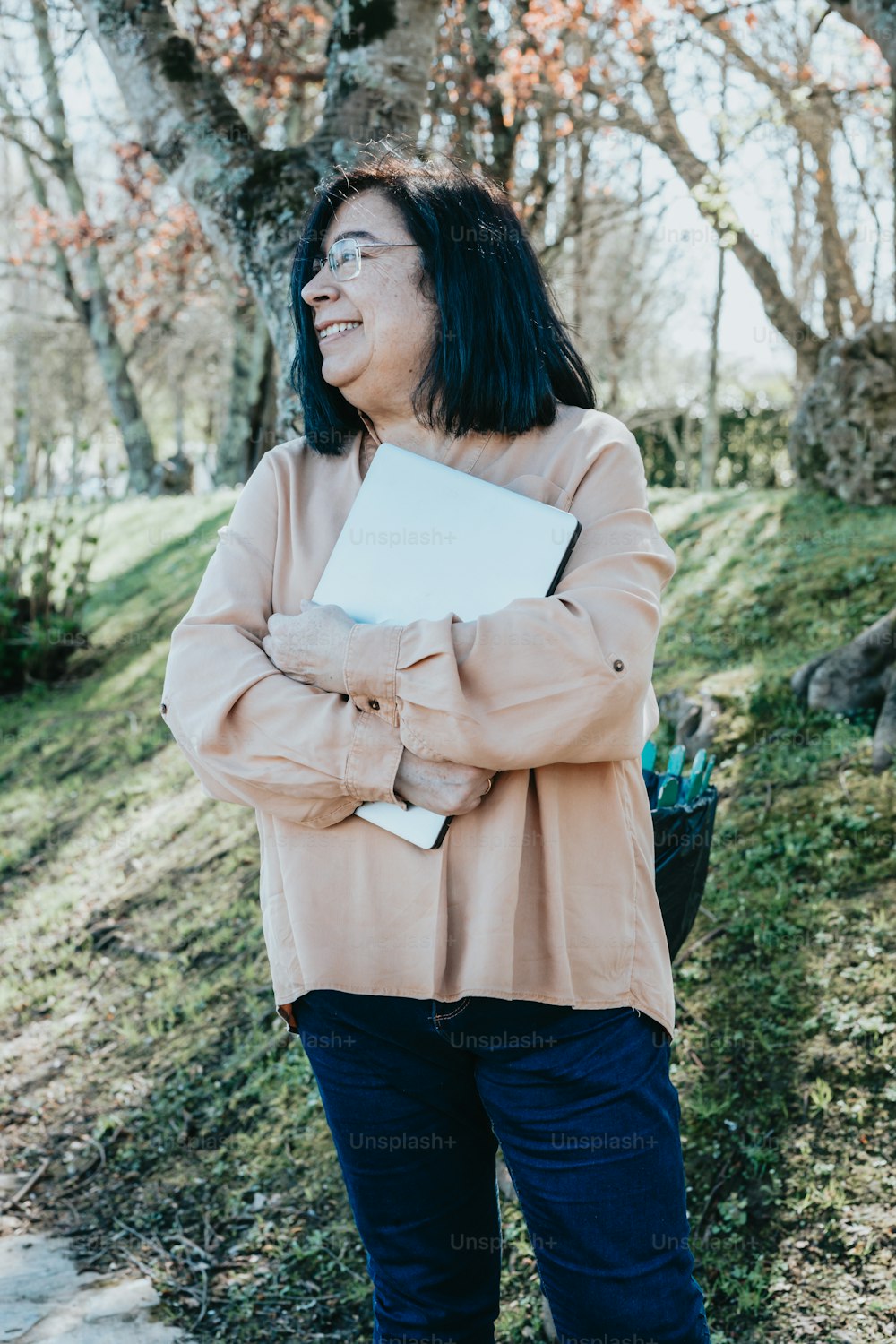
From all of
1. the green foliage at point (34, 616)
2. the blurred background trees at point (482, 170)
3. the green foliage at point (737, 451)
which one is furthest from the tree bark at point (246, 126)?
the green foliage at point (737, 451)

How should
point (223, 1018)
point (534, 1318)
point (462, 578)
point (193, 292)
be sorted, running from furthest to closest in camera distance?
point (193, 292) → point (223, 1018) → point (534, 1318) → point (462, 578)

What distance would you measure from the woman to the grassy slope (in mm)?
987

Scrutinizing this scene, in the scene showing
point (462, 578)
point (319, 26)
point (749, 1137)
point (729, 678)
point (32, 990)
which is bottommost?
point (32, 990)

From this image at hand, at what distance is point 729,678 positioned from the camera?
463 centimetres

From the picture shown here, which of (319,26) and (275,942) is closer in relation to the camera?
(275,942)

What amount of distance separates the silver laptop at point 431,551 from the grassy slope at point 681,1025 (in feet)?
5.03

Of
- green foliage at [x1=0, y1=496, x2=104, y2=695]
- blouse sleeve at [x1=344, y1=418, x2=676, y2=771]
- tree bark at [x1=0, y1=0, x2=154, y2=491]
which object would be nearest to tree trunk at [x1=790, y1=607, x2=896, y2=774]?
blouse sleeve at [x1=344, y1=418, x2=676, y2=771]

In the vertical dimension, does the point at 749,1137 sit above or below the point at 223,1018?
above

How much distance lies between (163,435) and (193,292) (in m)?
28.0

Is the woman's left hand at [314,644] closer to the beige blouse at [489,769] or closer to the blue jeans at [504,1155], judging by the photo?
the beige blouse at [489,769]

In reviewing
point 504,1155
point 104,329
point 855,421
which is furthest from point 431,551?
point 104,329

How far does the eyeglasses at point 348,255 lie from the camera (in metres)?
2.00

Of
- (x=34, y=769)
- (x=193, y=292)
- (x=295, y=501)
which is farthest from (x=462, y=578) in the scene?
(x=193, y=292)

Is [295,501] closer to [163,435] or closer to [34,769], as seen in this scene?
[34,769]
